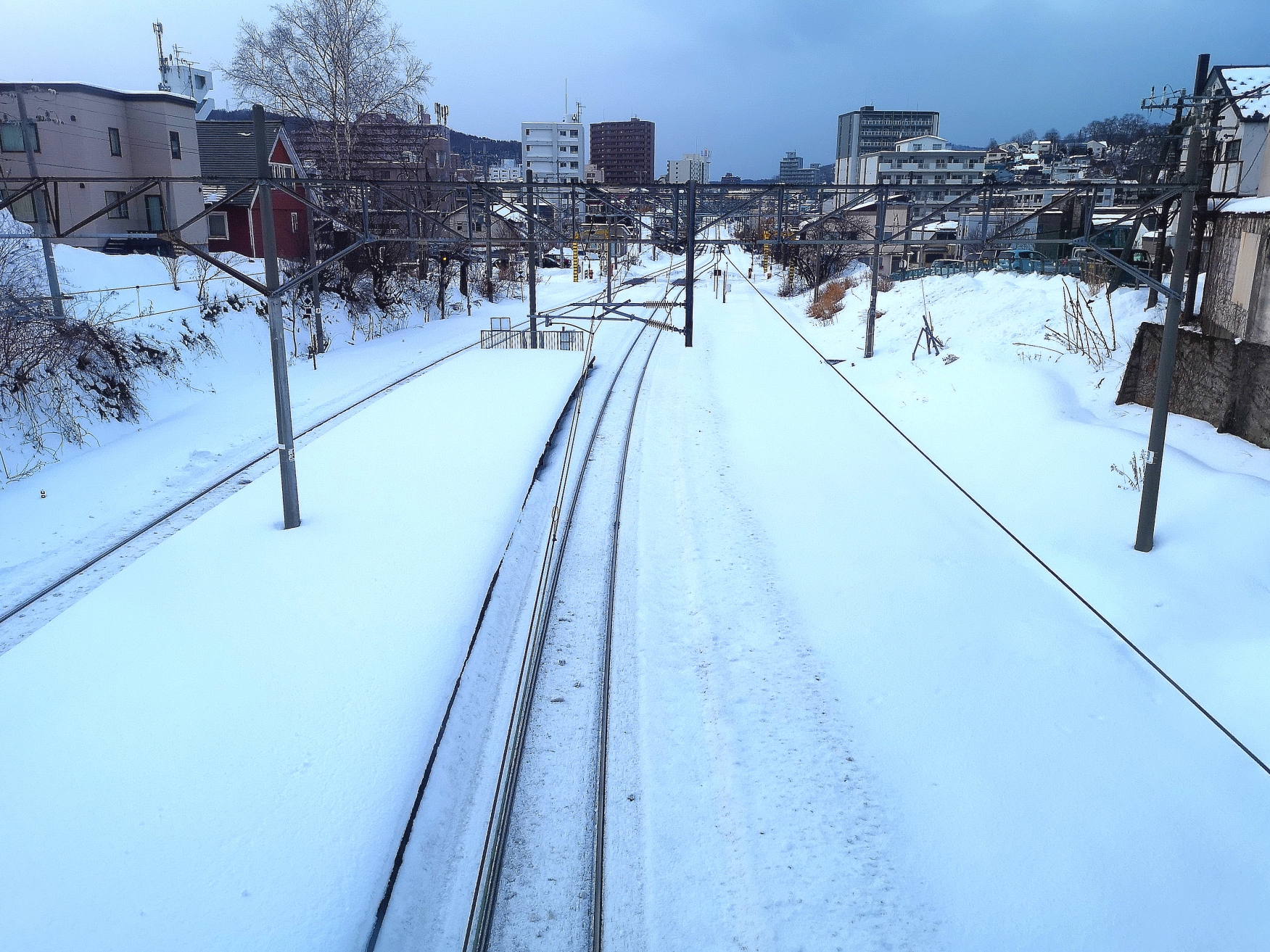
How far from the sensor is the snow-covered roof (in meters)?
25.3

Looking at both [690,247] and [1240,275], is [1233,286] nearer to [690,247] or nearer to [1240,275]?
[1240,275]

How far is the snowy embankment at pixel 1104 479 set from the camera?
25.5 feet

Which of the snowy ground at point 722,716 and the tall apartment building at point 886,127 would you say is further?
the tall apartment building at point 886,127

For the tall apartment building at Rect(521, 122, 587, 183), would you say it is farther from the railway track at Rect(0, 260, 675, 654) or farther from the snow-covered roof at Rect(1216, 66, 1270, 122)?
the railway track at Rect(0, 260, 675, 654)

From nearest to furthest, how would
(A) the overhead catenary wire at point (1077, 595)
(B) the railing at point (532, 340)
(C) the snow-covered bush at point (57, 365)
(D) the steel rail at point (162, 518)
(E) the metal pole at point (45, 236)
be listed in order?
(A) the overhead catenary wire at point (1077, 595) → (D) the steel rail at point (162, 518) → (C) the snow-covered bush at point (57, 365) → (E) the metal pole at point (45, 236) → (B) the railing at point (532, 340)

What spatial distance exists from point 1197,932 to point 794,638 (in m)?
3.84

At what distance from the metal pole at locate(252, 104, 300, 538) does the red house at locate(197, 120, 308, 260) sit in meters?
25.3

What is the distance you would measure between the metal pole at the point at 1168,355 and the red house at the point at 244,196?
100 ft

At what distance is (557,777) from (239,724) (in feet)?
7.95

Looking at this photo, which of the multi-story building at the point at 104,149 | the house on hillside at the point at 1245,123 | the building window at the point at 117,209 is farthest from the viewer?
the building window at the point at 117,209

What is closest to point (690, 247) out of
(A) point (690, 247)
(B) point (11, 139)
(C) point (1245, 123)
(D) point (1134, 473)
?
(A) point (690, 247)

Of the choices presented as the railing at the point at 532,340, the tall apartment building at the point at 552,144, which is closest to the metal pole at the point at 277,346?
the railing at the point at 532,340

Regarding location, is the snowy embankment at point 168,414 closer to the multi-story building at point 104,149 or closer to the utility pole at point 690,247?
the multi-story building at point 104,149

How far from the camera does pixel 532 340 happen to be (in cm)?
2583
